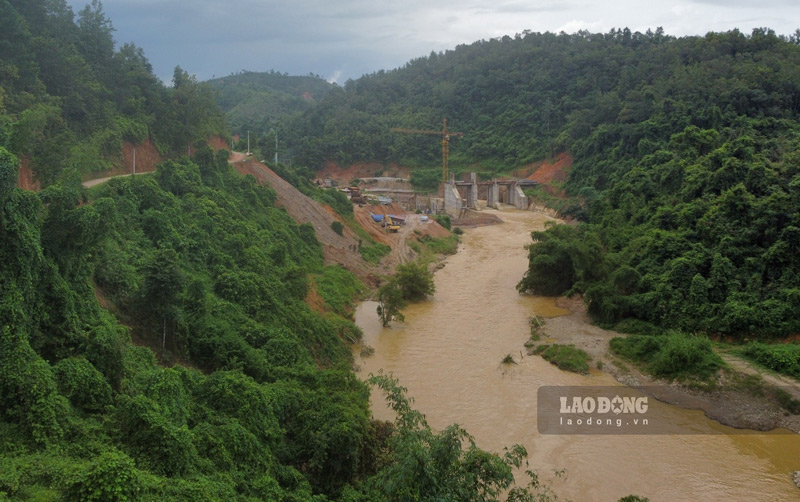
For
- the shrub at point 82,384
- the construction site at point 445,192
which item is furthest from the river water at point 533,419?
the construction site at point 445,192

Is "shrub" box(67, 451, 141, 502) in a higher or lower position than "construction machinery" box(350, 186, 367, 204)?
lower

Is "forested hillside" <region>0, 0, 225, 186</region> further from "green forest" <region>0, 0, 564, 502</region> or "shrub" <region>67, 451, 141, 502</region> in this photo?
"shrub" <region>67, 451, 141, 502</region>

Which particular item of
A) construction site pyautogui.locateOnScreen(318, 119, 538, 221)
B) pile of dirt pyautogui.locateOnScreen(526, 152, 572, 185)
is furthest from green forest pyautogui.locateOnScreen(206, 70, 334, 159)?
pile of dirt pyautogui.locateOnScreen(526, 152, 572, 185)

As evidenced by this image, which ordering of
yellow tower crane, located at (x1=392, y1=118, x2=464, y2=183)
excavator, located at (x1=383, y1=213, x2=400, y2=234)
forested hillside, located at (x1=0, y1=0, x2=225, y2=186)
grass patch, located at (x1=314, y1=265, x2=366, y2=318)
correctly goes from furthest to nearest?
1. yellow tower crane, located at (x1=392, y1=118, x2=464, y2=183)
2. excavator, located at (x1=383, y1=213, x2=400, y2=234)
3. grass patch, located at (x1=314, y1=265, x2=366, y2=318)
4. forested hillside, located at (x1=0, y1=0, x2=225, y2=186)

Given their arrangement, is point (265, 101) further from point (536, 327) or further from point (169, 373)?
point (169, 373)

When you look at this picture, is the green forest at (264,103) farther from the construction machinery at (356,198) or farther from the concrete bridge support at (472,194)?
the concrete bridge support at (472,194)

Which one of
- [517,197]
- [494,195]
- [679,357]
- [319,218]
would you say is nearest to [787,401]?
[679,357]

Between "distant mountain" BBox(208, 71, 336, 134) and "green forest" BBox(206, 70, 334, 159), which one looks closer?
"green forest" BBox(206, 70, 334, 159)
